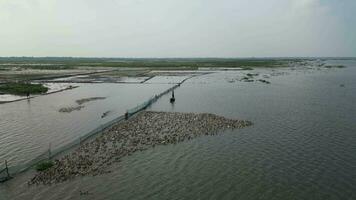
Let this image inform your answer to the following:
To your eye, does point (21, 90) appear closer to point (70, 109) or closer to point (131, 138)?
point (70, 109)

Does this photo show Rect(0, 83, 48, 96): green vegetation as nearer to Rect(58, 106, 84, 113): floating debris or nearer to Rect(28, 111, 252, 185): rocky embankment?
Rect(58, 106, 84, 113): floating debris

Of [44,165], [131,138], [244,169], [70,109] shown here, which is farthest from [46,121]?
[244,169]

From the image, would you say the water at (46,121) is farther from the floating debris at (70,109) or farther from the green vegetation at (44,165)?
the green vegetation at (44,165)

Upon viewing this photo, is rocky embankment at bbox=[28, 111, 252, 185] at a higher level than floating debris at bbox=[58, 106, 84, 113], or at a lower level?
higher

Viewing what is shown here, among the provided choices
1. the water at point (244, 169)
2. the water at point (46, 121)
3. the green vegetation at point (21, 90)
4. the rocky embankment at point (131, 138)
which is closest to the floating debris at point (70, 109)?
the water at point (46, 121)

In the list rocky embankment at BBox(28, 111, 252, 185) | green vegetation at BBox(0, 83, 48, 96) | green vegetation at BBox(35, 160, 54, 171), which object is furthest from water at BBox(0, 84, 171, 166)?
green vegetation at BBox(0, 83, 48, 96)

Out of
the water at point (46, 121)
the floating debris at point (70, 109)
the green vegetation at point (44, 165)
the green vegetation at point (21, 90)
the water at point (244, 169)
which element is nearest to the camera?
the water at point (244, 169)

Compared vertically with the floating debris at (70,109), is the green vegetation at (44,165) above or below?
above

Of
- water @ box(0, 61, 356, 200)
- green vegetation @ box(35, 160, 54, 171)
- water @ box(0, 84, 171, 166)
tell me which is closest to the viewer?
water @ box(0, 61, 356, 200)

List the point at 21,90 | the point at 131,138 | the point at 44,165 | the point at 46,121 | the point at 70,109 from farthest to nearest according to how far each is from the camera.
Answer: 1. the point at 21,90
2. the point at 70,109
3. the point at 46,121
4. the point at 131,138
5. the point at 44,165
